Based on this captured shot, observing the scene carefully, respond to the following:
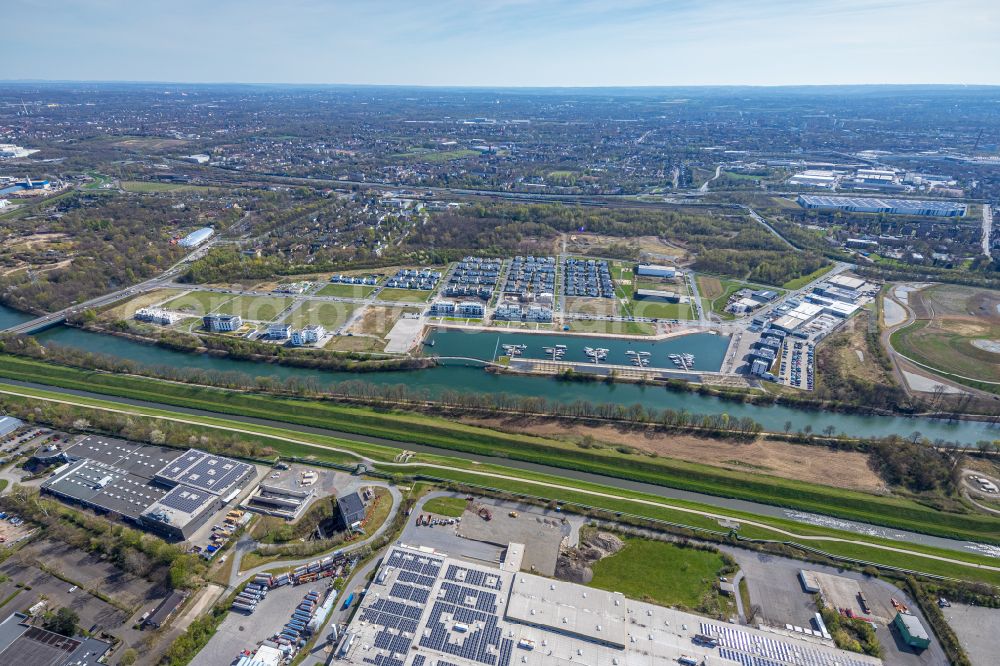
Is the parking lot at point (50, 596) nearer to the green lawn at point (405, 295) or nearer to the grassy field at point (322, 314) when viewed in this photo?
the grassy field at point (322, 314)

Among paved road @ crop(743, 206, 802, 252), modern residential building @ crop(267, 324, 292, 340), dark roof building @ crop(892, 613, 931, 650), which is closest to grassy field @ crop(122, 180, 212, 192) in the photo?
modern residential building @ crop(267, 324, 292, 340)

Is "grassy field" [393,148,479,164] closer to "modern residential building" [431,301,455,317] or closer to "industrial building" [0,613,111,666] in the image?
"modern residential building" [431,301,455,317]

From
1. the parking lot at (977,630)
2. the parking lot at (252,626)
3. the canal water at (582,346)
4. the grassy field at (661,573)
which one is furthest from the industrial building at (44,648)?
the parking lot at (977,630)

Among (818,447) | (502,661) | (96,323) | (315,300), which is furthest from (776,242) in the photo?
(96,323)

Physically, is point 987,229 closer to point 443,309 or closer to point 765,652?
point 443,309

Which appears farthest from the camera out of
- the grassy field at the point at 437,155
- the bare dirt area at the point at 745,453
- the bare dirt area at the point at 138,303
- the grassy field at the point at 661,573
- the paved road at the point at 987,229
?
the grassy field at the point at 437,155

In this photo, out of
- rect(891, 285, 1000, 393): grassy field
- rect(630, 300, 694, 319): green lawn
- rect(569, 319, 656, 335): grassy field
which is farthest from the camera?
rect(630, 300, 694, 319): green lawn
